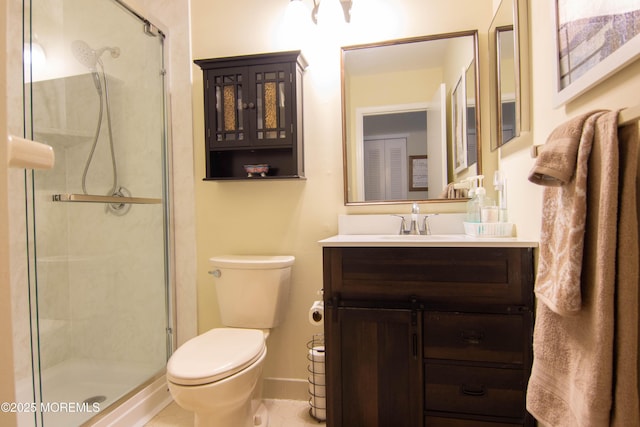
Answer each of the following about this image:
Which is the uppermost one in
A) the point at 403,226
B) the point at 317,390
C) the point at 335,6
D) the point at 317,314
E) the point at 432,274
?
the point at 335,6

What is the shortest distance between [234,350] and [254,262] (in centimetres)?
44

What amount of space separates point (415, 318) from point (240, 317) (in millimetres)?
896

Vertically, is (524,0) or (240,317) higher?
(524,0)

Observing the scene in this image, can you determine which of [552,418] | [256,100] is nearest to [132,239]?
[256,100]

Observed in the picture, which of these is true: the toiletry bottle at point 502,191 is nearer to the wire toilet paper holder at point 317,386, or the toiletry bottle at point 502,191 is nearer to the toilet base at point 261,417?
the wire toilet paper holder at point 317,386

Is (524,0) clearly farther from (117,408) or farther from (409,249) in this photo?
(117,408)

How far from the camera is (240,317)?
1.81 meters

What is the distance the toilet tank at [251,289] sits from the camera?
1.78 meters

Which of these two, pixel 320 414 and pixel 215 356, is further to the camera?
pixel 320 414

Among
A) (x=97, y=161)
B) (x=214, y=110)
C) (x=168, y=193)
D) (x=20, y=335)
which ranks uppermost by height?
(x=214, y=110)

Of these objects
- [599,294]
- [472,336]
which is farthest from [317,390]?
[599,294]

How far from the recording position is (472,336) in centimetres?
132

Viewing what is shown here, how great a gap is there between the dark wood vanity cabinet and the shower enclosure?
111 centimetres

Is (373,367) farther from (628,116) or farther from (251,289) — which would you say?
(628,116)
